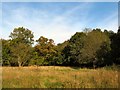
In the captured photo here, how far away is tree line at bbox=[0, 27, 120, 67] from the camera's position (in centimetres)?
4334

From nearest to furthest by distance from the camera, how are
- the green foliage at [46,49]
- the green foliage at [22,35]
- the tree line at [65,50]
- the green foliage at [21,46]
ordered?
the tree line at [65,50] < the green foliage at [21,46] < the green foliage at [22,35] < the green foliage at [46,49]

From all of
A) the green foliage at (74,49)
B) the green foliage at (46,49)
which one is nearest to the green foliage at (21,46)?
the green foliage at (46,49)

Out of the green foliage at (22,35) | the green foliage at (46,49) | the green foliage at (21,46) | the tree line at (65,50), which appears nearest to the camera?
Answer: the tree line at (65,50)

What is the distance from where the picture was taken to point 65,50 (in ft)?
207

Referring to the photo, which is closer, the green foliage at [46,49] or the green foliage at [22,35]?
the green foliage at [22,35]

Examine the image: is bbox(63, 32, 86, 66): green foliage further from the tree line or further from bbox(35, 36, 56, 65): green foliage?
bbox(35, 36, 56, 65): green foliage

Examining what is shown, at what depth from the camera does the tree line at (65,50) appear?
43.3 meters

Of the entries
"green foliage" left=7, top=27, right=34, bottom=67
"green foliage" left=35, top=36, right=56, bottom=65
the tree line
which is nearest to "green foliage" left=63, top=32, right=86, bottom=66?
the tree line

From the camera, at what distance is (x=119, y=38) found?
3281cm

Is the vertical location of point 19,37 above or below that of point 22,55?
above

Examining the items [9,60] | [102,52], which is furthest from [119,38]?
[9,60]

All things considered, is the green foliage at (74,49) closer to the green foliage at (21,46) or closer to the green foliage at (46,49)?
the green foliage at (46,49)

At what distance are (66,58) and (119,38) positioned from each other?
2916 cm

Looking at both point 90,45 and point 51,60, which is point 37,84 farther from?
point 51,60
